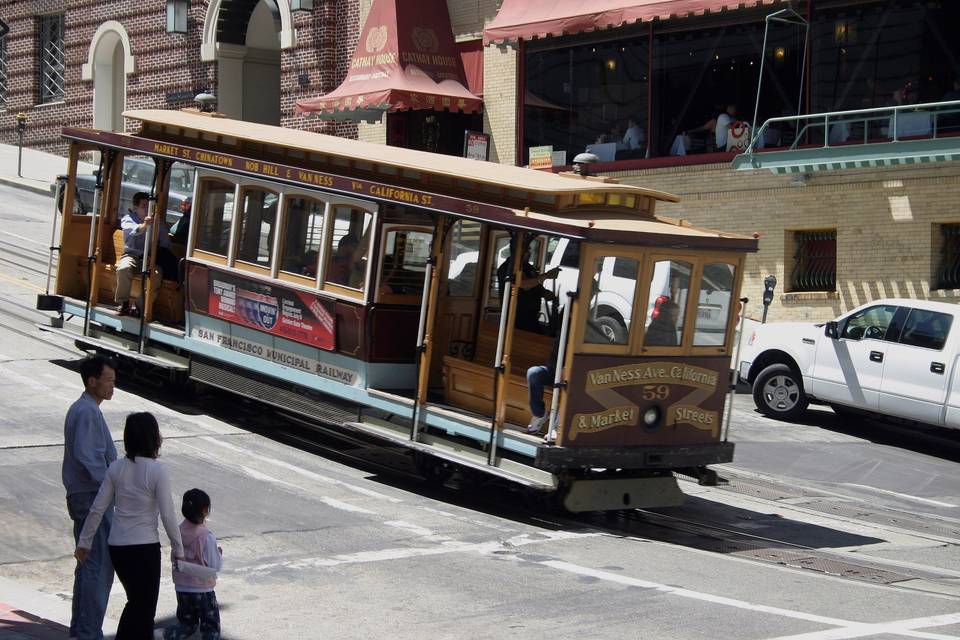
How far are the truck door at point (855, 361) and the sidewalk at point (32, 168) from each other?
1687 centimetres

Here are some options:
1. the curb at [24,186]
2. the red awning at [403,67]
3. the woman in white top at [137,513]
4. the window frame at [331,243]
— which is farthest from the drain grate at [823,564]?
the curb at [24,186]

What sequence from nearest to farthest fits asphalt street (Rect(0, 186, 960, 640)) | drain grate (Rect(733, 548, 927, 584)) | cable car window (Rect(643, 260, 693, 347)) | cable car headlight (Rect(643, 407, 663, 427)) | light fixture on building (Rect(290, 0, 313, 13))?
1. asphalt street (Rect(0, 186, 960, 640))
2. drain grate (Rect(733, 548, 927, 584))
3. cable car window (Rect(643, 260, 693, 347))
4. cable car headlight (Rect(643, 407, 663, 427))
5. light fixture on building (Rect(290, 0, 313, 13))

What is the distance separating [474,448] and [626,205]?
2.64 meters

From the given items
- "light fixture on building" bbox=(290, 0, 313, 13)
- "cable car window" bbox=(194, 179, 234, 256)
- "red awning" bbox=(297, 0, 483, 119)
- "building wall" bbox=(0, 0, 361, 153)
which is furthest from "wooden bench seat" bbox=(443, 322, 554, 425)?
"light fixture on building" bbox=(290, 0, 313, 13)

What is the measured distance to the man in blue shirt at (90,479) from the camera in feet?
24.7

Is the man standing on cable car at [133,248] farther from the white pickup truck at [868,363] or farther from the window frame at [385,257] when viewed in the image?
the white pickup truck at [868,363]

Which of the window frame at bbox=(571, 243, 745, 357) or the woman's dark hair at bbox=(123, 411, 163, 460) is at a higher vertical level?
the window frame at bbox=(571, 243, 745, 357)

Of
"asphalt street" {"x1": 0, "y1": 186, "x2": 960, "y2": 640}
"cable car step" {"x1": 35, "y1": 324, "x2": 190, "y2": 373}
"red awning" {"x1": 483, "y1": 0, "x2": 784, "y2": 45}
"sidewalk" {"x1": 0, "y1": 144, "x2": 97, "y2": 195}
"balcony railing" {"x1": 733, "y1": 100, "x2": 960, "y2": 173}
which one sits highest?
"red awning" {"x1": 483, "y1": 0, "x2": 784, "y2": 45}

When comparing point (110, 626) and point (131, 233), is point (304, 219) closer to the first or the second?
point (131, 233)

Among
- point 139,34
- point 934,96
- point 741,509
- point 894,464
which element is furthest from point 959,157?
point 139,34

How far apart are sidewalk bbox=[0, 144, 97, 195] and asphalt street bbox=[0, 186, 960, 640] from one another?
15.9m

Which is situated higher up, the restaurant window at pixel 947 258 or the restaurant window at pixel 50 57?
the restaurant window at pixel 50 57

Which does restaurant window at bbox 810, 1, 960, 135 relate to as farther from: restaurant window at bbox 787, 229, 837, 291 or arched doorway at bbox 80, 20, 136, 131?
arched doorway at bbox 80, 20, 136, 131

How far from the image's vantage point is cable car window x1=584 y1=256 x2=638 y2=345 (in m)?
11.5
